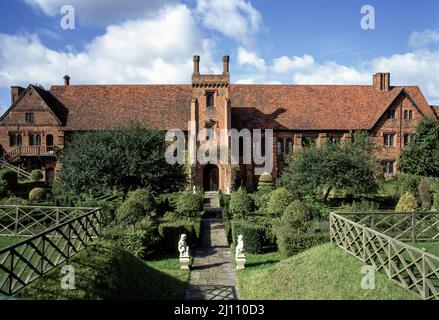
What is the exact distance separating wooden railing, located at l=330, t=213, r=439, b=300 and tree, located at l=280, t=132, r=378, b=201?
537 inches

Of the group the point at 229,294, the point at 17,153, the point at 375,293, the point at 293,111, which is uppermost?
the point at 293,111

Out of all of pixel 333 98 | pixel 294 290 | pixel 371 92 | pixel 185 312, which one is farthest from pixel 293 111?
pixel 185 312

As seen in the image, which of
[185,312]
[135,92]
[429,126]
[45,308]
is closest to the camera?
[45,308]

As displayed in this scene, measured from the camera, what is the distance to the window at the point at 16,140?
3953 centimetres

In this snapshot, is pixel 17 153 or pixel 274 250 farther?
pixel 17 153

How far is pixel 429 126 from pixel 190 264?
31.1m

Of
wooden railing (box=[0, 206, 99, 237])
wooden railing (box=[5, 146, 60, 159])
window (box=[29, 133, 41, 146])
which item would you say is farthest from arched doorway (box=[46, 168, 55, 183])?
wooden railing (box=[0, 206, 99, 237])

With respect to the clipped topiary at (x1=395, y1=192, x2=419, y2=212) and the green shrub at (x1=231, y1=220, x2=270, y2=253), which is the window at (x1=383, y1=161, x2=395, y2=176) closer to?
the clipped topiary at (x1=395, y1=192, x2=419, y2=212)

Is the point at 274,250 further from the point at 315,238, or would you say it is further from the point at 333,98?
the point at 333,98

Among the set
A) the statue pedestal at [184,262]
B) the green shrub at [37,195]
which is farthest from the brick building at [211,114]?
the statue pedestal at [184,262]

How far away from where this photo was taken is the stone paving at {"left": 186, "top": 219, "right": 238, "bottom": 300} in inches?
525

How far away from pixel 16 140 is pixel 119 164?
794 inches

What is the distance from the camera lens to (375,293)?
32.8ft

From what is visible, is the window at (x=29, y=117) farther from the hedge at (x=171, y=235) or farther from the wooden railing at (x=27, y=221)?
the hedge at (x=171, y=235)
